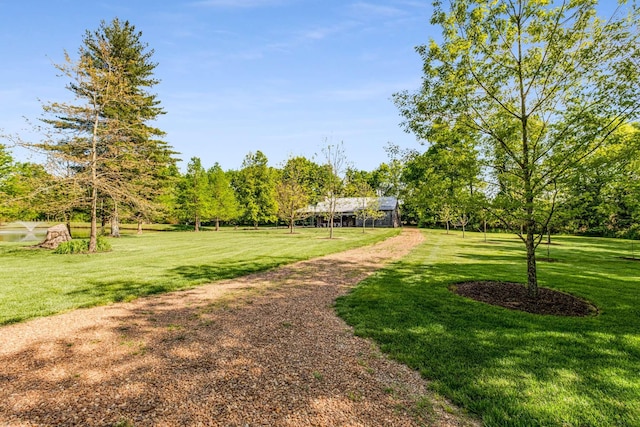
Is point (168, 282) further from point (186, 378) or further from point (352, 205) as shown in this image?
point (352, 205)

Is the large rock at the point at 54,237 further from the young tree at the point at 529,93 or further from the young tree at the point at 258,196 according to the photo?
the young tree at the point at 258,196

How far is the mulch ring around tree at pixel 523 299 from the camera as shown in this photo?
7041 millimetres

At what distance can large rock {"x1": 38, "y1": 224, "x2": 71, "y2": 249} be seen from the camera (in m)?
17.8

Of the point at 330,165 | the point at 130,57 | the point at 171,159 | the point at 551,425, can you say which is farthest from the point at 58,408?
the point at 130,57

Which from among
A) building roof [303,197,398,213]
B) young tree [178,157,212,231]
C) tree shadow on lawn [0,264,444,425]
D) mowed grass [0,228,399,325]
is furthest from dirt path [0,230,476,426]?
building roof [303,197,398,213]

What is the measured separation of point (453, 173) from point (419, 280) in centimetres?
379

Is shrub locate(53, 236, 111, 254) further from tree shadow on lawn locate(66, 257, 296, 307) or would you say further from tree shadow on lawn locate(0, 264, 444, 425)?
tree shadow on lawn locate(0, 264, 444, 425)

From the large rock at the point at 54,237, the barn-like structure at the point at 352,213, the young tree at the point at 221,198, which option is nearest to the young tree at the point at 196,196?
the young tree at the point at 221,198

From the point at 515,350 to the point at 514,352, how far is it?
0.29 feet

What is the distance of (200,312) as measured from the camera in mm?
6871

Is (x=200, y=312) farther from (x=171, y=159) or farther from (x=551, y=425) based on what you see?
(x=171, y=159)

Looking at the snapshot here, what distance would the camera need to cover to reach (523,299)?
7.88 metres

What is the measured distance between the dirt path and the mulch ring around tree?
14.3 ft

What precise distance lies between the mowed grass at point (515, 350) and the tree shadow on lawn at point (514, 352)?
0.04ft
